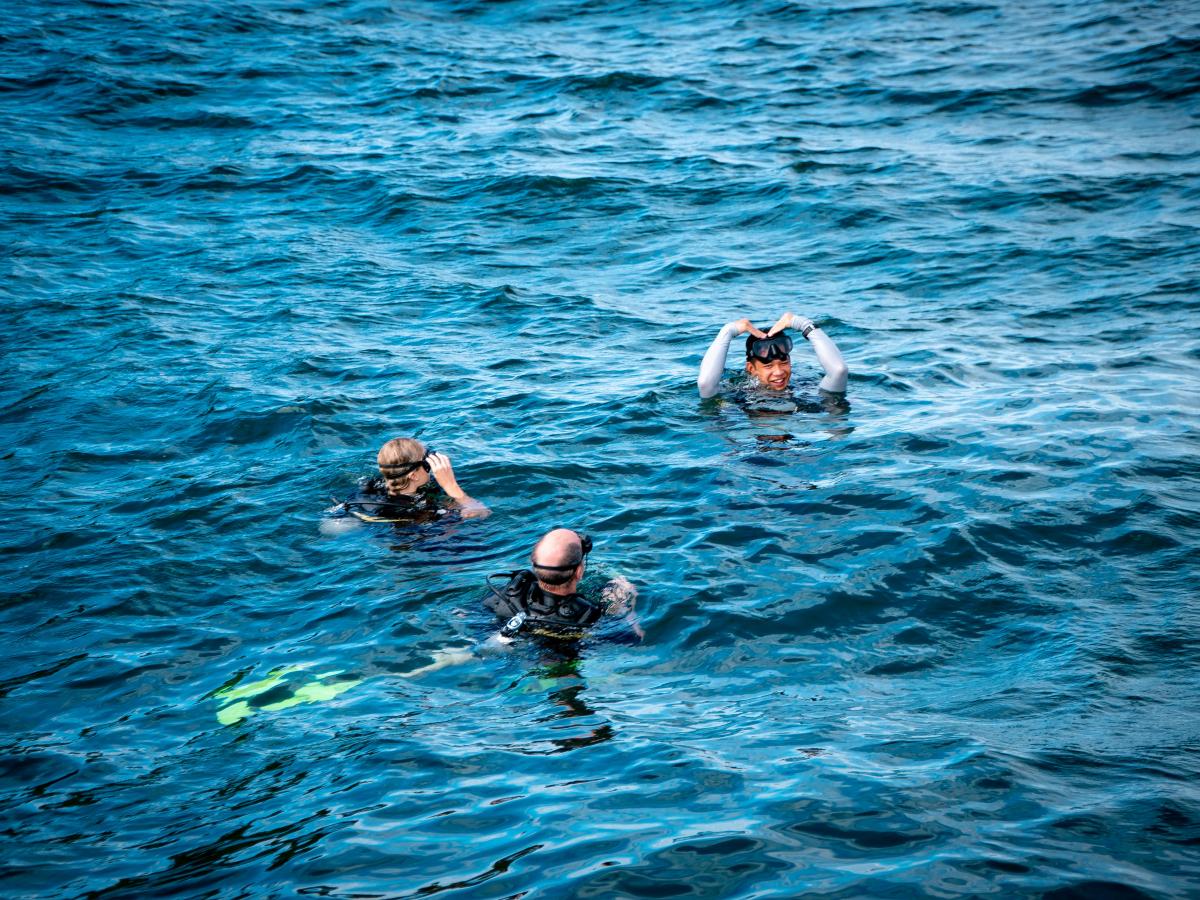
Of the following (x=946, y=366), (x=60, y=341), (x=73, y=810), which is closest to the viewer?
(x=73, y=810)

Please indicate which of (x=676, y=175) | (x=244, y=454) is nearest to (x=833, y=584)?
(x=244, y=454)

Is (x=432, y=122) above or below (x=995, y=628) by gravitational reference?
above

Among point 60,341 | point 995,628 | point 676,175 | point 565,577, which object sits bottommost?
point 995,628

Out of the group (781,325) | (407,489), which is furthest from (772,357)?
(407,489)

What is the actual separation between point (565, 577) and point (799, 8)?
24545 millimetres

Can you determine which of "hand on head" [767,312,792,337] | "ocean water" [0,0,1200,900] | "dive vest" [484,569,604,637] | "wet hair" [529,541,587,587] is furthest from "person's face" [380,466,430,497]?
"hand on head" [767,312,792,337]

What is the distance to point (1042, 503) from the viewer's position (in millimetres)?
9508

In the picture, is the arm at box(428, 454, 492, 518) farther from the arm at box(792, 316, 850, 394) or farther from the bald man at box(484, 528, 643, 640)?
the arm at box(792, 316, 850, 394)

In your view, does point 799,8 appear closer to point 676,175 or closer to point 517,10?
point 517,10

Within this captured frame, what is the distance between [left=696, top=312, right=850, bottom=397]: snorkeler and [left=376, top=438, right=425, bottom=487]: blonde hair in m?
3.67

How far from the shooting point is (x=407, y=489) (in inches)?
376

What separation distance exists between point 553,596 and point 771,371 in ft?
16.3

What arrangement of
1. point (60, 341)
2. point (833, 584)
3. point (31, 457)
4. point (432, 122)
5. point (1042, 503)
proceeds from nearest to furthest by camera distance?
1. point (833, 584)
2. point (1042, 503)
3. point (31, 457)
4. point (60, 341)
5. point (432, 122)

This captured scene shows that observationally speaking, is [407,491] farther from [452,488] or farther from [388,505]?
[452,488]
